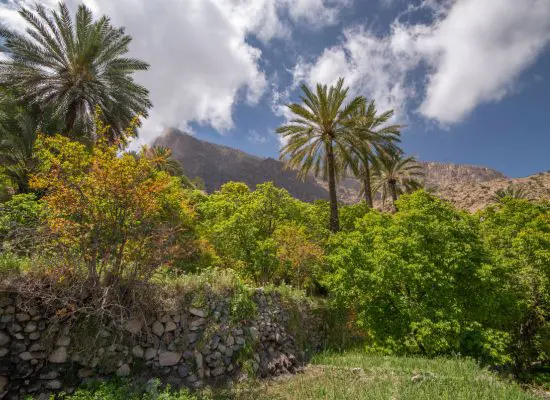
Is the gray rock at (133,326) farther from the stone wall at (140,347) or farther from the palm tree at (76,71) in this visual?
the palm tree at (76,71)

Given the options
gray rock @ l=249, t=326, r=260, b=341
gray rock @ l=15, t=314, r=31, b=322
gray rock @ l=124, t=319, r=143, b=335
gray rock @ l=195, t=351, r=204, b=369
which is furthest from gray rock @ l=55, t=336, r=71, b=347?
gray rock @ l=249, t=326, r=260, b=341

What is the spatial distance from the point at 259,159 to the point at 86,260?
15683cm

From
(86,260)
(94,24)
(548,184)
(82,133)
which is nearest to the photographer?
(86,260)

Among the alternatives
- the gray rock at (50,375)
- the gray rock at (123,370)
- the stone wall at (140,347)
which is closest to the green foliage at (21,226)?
the stone wall at (140,347)

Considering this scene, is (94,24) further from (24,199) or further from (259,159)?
(259,159)

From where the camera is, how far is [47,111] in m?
16.9

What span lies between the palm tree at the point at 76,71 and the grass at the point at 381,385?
1483 cm

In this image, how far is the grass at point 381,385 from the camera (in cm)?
744

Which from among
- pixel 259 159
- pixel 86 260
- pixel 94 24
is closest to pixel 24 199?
pixel 86 260

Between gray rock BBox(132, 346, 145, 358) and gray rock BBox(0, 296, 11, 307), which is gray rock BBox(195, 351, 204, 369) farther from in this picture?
gray rock BBox(0, 296, 11, 307)

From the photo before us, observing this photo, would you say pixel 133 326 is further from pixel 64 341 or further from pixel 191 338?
pixel 191 338

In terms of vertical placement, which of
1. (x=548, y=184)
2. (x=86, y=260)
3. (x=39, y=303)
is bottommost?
(x=39, y=303)

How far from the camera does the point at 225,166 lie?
152 m

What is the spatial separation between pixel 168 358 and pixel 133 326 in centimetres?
137
